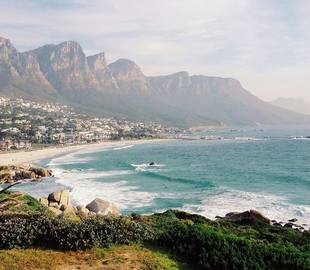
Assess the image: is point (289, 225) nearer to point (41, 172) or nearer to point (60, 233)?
point (60, 233)

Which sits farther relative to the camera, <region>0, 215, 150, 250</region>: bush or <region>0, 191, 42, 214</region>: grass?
<region>0, 191, 42, 214</region>: grass

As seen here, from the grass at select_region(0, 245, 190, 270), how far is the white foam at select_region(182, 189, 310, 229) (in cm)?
2139

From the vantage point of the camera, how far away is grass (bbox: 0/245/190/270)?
13391 mm

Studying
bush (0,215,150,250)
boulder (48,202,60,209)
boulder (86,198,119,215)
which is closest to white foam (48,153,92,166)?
boulder (48,202,60,209)

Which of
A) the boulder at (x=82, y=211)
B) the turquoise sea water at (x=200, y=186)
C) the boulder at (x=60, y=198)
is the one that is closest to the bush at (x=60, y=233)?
the boulder at (x=82, y=211)

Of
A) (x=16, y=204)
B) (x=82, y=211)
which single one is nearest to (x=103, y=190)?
(x=82, y=211)

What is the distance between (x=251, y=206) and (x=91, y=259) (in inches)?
1099

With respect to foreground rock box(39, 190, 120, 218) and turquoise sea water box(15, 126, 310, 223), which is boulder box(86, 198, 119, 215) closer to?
foreground rock box(39, 190, 120, 218)

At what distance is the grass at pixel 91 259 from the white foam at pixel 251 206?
21.4 meters

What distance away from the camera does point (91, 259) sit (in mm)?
13992

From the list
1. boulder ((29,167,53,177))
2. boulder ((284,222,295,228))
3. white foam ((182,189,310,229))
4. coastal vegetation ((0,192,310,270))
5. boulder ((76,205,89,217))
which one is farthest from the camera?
boulder ((29,167,53,177))

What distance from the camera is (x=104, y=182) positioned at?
187 ft

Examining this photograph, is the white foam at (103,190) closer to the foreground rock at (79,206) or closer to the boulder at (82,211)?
the foreground rock at (79,206)

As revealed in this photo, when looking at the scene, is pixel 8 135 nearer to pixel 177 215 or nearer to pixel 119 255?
pixel 177 215
